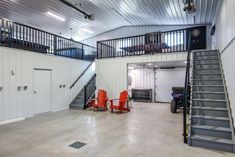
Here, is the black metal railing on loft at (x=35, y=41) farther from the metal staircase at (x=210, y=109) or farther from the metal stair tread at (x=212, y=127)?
the metal stair tread at (x=212, y=127)

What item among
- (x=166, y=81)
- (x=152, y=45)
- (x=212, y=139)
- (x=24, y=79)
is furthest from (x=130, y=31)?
(x=212, y=139)

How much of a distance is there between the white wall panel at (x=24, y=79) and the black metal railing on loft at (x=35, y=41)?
296 mm

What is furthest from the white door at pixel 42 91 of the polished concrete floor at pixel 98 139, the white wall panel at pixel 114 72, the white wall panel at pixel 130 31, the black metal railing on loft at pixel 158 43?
the white wall panel at pixel 130 31

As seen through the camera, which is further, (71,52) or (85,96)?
(71,52)

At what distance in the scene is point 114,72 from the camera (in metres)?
9.20

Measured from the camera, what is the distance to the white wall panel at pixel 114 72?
28.3 ft

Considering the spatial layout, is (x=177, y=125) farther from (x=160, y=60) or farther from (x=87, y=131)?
(x=160, y=60)

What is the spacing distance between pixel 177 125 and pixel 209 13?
5.56 metres

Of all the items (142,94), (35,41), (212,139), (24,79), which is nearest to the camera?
(212,139)

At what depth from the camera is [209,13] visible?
787 cm

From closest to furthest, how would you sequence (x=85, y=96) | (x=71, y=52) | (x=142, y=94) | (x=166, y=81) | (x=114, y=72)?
(x=85, y=96)
(x=114, y=72)
(x=71, y=52)
(x=166, y=81)
(x=142, y=94)

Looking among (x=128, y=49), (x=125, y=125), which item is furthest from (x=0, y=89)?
(x=128, y=49)

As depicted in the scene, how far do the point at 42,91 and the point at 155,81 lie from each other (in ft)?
23.7

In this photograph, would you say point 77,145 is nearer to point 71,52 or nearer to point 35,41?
point 35,41
